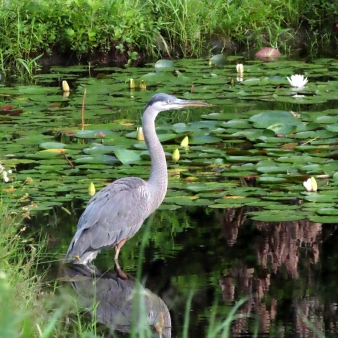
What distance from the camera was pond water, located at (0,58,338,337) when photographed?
4402mm

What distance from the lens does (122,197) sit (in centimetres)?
491

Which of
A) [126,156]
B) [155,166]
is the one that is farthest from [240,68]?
[155,166]

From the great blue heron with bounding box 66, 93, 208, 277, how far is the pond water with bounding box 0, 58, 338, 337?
0.15 meters

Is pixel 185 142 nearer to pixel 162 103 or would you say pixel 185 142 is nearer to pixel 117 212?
pixel 162 103

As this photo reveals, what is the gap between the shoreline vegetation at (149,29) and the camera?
1020 cm

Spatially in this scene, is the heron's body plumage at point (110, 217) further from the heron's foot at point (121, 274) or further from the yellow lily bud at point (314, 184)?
the yellow lily bud at point (314, 184)

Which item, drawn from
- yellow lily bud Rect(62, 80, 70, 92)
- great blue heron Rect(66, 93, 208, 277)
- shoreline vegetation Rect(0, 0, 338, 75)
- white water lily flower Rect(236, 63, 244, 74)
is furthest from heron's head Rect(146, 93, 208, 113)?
shoreline vegetation Rect(0, 0, 338, 75)

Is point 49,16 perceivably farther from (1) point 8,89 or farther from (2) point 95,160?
(2) point 95,160

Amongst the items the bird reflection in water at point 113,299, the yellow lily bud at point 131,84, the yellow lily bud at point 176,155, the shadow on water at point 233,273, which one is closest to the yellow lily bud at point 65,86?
the yellow lily bud at point 131,84

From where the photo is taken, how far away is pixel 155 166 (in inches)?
203

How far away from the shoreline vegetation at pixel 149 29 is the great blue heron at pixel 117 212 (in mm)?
4822

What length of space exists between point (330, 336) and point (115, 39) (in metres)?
7.09

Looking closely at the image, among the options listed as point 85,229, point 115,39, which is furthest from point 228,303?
point 115,39

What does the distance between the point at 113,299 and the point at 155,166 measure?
97cm
